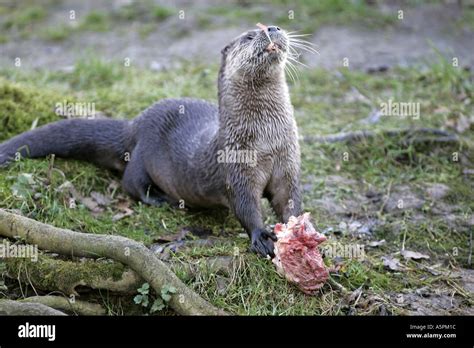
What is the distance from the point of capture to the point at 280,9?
22.9 ft

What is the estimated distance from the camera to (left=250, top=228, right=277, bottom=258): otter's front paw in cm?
299

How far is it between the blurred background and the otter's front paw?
2.94 meters

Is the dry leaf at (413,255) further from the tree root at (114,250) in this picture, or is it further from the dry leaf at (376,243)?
the tree root at (114,250)

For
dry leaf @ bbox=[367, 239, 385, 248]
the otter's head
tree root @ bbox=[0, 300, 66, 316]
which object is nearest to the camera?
tree root @ bbox=[0, 300, 66, 316]

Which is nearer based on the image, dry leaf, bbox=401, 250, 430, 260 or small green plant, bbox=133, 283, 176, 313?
small green plant, bbox=133, 283, 176, 313

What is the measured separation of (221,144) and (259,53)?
0.45m

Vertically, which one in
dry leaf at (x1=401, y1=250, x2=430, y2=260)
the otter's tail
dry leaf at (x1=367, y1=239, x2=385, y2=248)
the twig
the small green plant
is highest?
the otter's tail

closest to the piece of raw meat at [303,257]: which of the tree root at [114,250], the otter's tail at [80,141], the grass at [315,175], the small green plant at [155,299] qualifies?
the grass at [315,175]

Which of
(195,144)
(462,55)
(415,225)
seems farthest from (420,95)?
(195,144)

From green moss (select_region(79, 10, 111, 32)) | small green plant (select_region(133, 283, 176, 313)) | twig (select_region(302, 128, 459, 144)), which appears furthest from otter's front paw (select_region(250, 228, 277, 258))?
green moss (select_region(79, 10, 111, 32))

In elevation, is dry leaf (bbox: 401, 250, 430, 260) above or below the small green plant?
below

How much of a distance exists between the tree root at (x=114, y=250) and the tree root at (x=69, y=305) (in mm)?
186

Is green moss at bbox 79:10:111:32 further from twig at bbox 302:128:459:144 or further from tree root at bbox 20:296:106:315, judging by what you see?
tree root at bbox 20:296:106:315

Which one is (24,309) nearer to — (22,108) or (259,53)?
(259,53)
